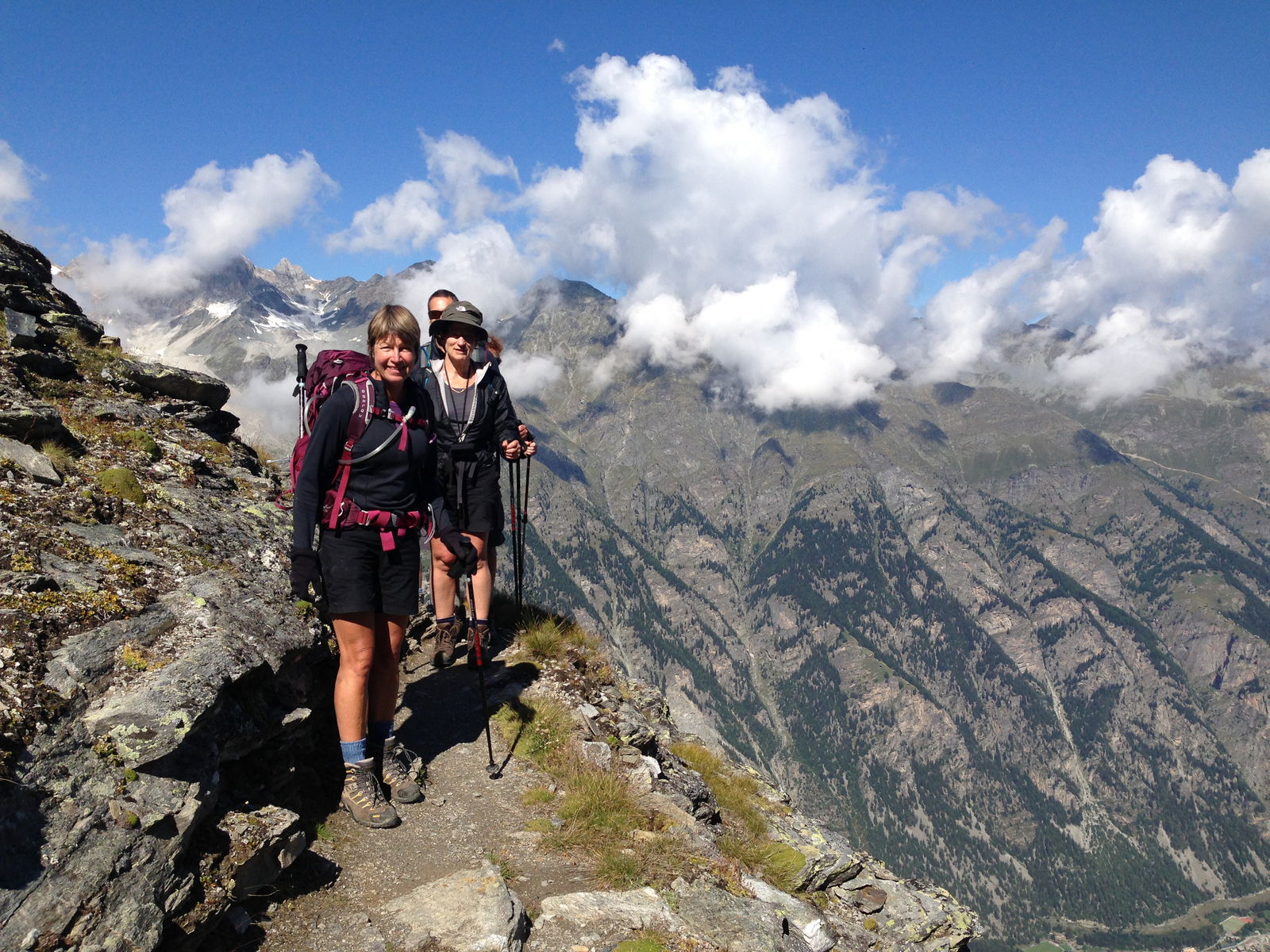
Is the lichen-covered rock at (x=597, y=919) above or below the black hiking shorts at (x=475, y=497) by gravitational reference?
below

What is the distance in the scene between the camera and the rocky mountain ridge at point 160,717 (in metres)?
4.34

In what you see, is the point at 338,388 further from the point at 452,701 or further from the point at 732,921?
the point at 732,921

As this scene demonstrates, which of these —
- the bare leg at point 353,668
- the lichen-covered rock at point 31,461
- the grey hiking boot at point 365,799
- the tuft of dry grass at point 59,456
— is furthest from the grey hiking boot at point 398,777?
the tuft of dry grass at point 59,456

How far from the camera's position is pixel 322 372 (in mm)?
7094

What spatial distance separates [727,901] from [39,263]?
63.5 ft

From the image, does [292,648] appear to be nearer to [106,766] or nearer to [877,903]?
[106,766]

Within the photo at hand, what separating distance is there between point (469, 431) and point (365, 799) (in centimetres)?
455

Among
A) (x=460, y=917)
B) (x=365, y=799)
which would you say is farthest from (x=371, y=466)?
(x=460, y=917)

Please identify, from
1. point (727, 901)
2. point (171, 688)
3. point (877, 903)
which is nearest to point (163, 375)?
point (171, 688)

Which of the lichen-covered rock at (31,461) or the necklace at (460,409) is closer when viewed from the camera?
the lichen-covered rock at (31,461)

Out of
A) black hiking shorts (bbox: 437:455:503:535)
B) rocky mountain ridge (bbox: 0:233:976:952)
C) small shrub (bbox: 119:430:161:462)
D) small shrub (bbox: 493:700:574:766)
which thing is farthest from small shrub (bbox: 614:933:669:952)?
small shrub (bbox: 119:430:161:462)

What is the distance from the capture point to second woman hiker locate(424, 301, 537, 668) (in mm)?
9000

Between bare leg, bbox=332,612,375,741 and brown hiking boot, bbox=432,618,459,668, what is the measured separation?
3.61m

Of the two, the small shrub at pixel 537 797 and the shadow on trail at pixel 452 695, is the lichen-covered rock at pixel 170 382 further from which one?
the small shrub at pixel 537 797
